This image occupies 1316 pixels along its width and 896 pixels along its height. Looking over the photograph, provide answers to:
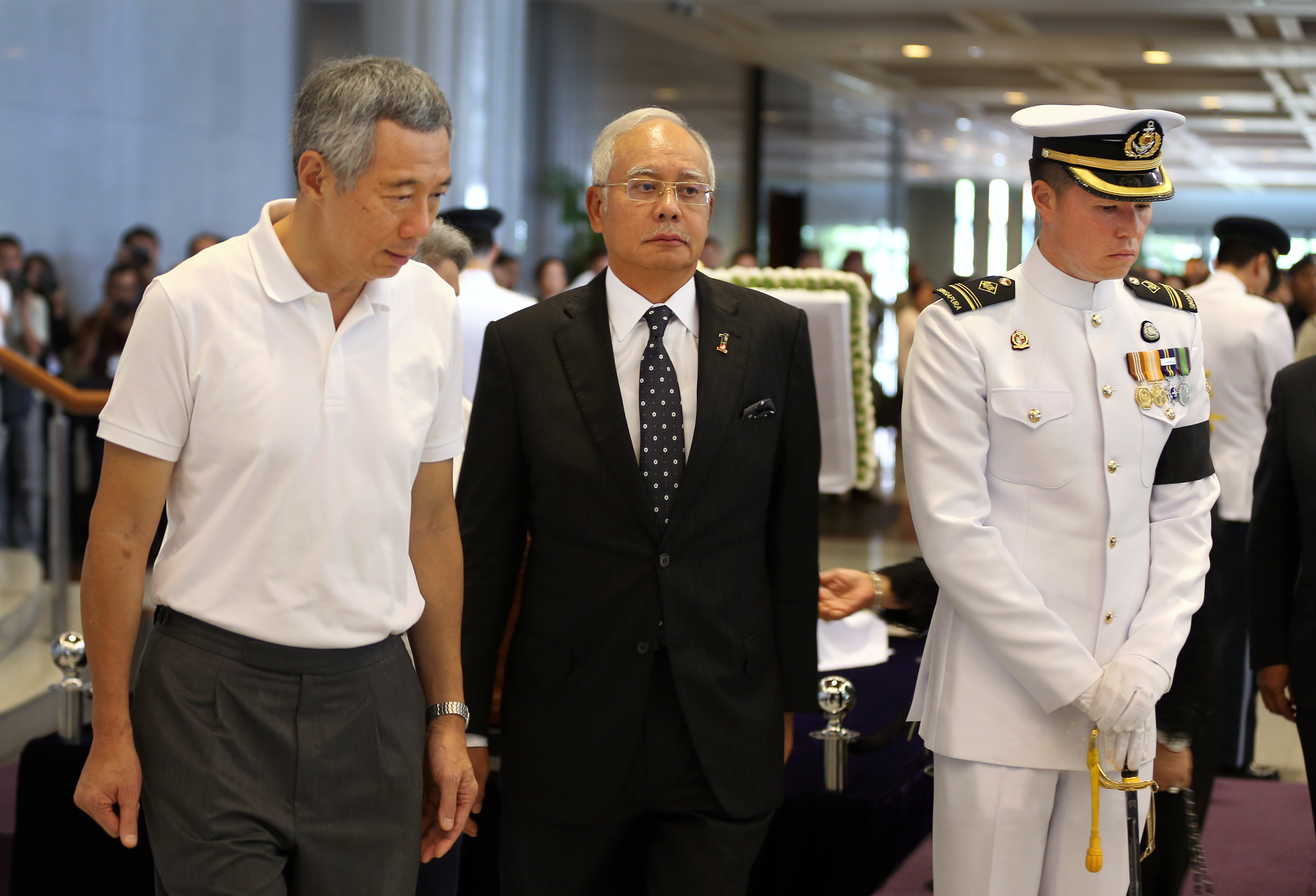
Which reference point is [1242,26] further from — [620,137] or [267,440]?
[267,440]

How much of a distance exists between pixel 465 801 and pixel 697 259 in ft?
3.01

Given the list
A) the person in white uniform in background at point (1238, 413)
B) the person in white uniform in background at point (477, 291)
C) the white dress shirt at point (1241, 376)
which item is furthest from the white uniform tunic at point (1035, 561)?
the white dress shirt at point (1241, 376)

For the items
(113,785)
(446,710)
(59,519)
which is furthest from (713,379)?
(59,519)

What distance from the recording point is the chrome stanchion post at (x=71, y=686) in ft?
9.93

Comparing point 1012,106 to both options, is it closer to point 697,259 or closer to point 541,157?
point 541,157

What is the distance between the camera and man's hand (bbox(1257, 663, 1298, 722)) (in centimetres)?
271

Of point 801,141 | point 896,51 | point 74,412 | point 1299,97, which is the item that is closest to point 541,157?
point 896,51

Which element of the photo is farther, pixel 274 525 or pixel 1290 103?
pixel 1290 103

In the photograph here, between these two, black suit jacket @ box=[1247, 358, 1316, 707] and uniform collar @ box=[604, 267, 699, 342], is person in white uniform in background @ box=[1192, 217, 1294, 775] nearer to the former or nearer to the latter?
black suit jacket @ box=[1247, 358, 1316, 707]

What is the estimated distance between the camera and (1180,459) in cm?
213

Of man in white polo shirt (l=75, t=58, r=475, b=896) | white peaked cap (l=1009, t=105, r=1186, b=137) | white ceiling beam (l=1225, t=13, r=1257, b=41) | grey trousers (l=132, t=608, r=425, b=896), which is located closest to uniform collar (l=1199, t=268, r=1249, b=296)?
white peaked cap (l=1009, t=105, r=1186, b=137)

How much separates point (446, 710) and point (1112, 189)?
122 cm

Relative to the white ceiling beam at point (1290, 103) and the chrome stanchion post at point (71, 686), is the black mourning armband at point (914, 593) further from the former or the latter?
the white ceiling beam at point (1290, 103)

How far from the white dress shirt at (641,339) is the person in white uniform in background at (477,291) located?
142 cm
